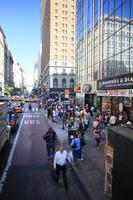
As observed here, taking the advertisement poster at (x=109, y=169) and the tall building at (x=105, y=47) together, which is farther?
the tall building at (x=105, y=47)

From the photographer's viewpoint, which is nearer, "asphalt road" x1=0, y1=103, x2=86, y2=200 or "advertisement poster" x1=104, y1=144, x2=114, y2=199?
"advertisement poster" x1=104, y1=144, x2=114, y2=199

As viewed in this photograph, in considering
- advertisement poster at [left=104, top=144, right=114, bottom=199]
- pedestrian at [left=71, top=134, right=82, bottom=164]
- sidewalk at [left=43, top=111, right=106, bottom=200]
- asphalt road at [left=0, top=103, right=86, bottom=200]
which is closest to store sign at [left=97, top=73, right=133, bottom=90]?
sidewalk at [left=43, top=111, right=106, bottom=200]

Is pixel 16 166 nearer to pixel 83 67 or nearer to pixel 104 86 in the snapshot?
pixel 104 86

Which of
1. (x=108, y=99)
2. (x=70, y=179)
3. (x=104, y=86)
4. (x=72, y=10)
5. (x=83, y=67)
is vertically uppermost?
(x=72, y=10)

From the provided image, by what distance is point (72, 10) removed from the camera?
68.6 metres

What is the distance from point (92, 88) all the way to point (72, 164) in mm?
20486

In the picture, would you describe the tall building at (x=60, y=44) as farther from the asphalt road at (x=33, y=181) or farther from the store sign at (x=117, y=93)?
the asphalt road at (x=33, y=181)

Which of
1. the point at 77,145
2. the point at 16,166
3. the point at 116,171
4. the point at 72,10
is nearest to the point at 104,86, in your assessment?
the point at 77,145

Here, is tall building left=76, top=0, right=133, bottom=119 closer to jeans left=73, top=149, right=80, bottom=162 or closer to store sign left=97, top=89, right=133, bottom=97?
store sign left=97, top=89, right=133, bottom=97

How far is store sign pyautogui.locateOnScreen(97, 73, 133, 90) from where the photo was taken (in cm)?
1509

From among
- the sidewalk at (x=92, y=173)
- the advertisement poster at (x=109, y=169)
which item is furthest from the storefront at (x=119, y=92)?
the advertisement poster at (x=109, y=169)

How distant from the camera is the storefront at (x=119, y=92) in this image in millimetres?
15297

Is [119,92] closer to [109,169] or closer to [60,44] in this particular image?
[109,169]

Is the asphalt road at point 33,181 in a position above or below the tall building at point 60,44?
below
